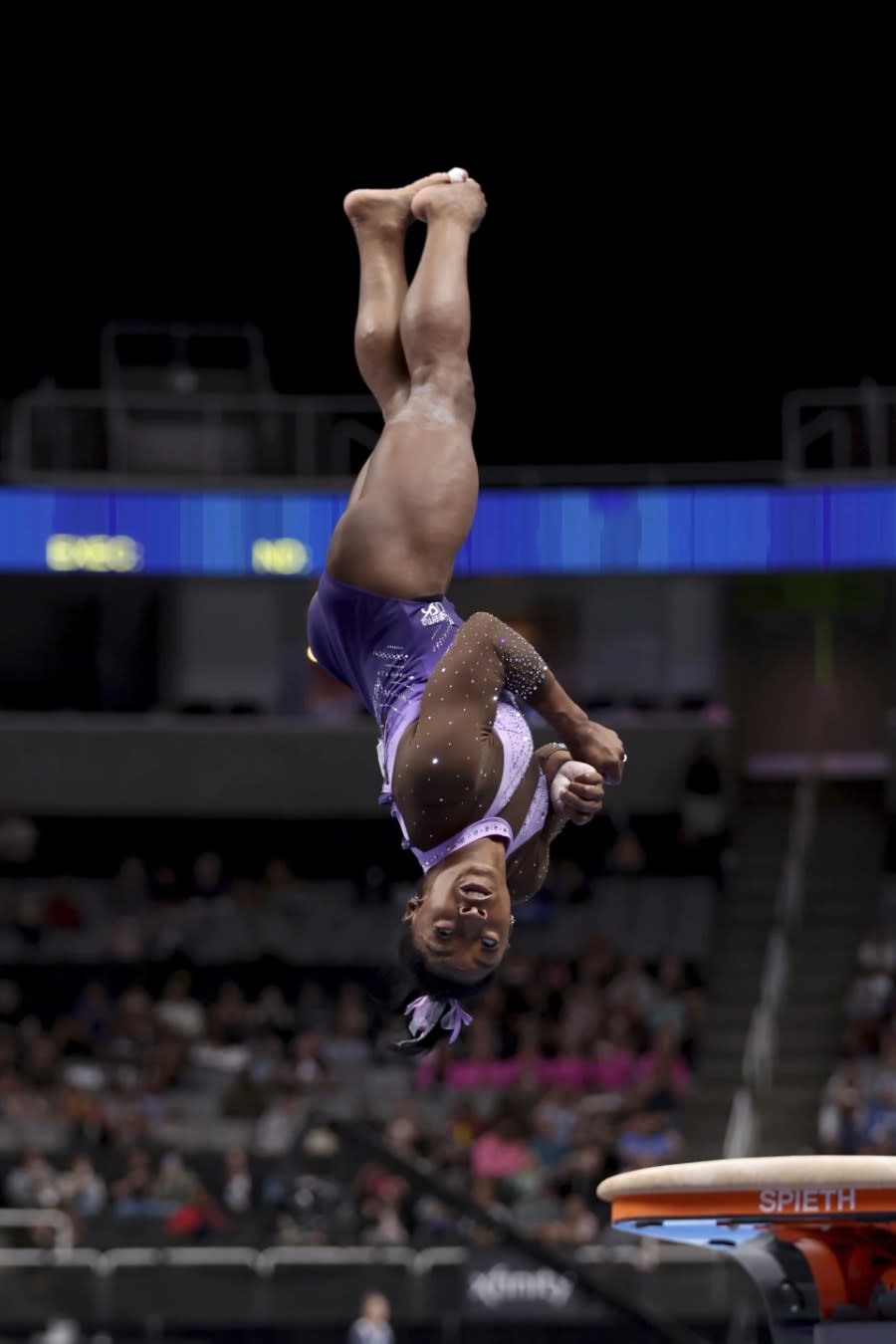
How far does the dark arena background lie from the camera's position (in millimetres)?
16609

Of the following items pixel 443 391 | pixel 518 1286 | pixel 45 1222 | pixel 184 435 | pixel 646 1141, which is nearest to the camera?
pixel 443 391

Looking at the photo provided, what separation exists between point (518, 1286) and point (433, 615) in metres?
7.62

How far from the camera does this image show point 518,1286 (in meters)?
12.5

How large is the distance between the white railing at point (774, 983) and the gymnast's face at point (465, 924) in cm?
1019

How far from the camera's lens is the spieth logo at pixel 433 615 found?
5918 millimetres

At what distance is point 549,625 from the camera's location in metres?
21.4

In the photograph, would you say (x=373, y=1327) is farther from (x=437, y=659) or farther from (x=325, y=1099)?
(x=437, y=659)

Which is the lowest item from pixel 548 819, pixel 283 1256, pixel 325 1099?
pixel 283 1256

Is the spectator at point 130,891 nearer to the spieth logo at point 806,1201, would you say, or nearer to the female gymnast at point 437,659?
the female gymnast at point 437,659

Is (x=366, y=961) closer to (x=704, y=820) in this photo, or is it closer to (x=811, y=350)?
(x=704, y=820)

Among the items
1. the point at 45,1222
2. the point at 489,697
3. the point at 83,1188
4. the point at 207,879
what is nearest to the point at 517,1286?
the point at 45,1222

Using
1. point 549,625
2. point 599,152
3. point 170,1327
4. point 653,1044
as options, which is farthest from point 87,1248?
point 599,152

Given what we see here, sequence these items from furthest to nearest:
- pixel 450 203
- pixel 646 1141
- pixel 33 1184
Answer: pixel 646 1141 < pixel 33 1184 < pixel 450 203

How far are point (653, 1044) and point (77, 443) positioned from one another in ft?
24.3
